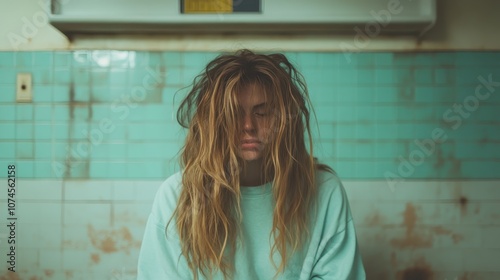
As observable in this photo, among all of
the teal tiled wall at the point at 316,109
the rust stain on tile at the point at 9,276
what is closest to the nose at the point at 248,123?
the teal tiled wall at the point at 316,109

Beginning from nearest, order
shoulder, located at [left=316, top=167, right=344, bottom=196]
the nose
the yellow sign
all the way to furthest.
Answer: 1. the nose
2. shoulder, located at [left=316, top=167, right=344, bottom=196]
3. the yellow sign

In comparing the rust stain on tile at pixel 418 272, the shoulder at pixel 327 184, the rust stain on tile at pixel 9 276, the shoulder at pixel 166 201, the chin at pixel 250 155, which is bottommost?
the rust stain on tile at pixel 9 276

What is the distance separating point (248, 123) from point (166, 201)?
15.7 inches

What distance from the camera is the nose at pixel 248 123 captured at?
60.4 inches

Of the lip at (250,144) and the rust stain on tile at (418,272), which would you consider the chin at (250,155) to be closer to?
the lip at (250,144)

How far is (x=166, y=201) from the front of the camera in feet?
5.33

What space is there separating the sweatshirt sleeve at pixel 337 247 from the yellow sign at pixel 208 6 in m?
0.98

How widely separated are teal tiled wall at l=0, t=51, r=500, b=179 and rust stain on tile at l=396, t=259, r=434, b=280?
0.41 metres

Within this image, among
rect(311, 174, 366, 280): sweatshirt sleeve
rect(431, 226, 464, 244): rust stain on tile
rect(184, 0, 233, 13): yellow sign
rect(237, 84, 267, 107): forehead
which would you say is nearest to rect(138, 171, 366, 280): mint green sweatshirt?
rect(311, 174, 366, 280): sweatshirt sleeve

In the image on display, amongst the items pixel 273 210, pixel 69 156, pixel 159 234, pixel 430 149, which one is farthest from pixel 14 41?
pixel 430 149

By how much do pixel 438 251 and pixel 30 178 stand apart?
192 cm

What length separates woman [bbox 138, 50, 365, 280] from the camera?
155 cm

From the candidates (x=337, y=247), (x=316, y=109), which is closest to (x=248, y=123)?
(x=337, y=247)

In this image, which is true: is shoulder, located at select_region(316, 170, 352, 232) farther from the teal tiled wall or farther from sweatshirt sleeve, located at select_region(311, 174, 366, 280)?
the teal tiled wall
